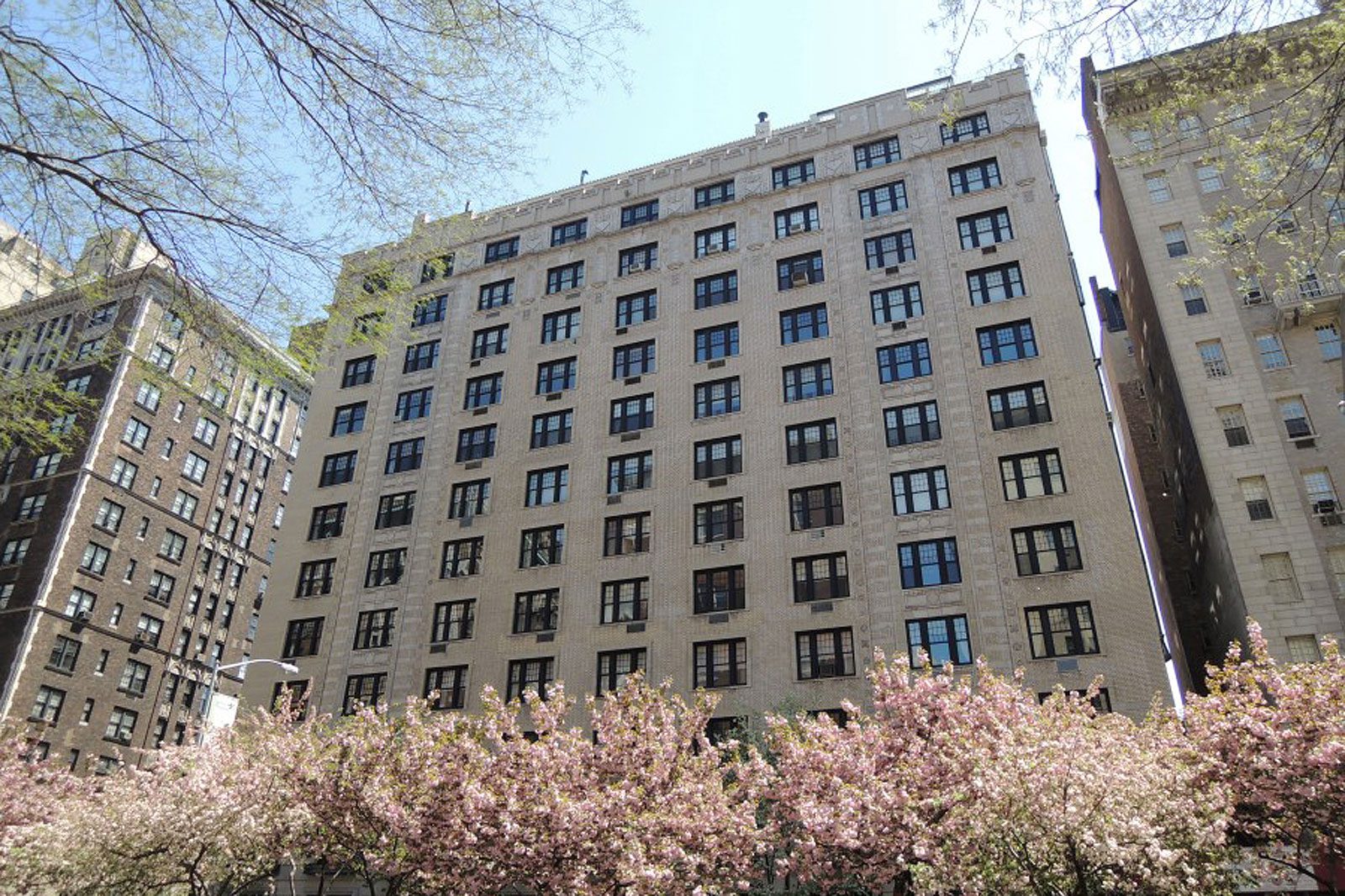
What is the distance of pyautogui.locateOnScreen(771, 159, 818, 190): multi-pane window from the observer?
167 ft

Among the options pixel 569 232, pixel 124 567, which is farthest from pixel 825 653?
pixel 124 567

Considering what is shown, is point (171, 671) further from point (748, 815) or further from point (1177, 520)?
point (1177, 520)

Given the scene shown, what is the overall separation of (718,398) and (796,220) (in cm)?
1148

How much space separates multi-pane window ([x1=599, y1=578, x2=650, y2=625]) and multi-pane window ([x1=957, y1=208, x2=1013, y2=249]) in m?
22.8

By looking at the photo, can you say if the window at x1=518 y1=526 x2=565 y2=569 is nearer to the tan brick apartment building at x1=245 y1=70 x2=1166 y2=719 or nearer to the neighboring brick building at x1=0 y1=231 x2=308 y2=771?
the tan brick apartment building at x1=245 y1=70 x2=1166 y2=719

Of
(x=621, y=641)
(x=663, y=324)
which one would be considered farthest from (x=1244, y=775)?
(x=663, y=324)

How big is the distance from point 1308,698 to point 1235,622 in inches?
786

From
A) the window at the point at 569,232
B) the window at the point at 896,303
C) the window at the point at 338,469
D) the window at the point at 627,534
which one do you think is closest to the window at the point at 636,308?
the window at the point at 569,232

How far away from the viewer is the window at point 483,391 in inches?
2015

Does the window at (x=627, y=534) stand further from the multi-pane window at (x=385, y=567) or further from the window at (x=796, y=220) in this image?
the window at (x=796, y=220)

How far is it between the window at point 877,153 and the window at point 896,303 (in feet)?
28.2

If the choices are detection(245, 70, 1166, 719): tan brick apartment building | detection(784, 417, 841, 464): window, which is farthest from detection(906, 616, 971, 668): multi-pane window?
detection(784, 417, 841, 464): window

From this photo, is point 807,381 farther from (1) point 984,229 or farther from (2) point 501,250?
(2) point 501,250

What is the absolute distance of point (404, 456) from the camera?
51375 millimetres
